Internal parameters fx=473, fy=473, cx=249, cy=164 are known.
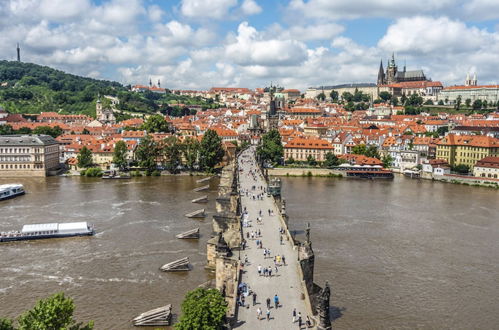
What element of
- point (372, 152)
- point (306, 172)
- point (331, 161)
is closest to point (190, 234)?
point (306, 172)

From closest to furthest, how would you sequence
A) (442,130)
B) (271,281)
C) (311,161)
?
(271,281) → (311,161) → (442,130)

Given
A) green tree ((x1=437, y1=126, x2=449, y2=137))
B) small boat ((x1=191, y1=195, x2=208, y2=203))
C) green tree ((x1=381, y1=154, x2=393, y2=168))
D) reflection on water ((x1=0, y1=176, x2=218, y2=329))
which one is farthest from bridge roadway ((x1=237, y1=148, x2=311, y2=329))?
green tree ((x1=437, y1=126, x2=449, y2=137))

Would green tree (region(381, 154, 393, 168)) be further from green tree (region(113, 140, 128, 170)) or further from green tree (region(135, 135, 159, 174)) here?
green tree (region(113, 140, 128, 170))

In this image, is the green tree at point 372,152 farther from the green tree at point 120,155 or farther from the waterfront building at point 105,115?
the waterfront building at point 105,115

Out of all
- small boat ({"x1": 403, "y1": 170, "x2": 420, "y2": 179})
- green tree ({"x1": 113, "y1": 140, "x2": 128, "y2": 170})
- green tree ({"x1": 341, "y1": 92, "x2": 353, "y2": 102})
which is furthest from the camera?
green tree ({"x1": 341, "y1": 92, "x2": 353, "y2": 102})

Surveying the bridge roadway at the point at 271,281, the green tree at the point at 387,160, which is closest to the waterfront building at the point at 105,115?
the green tree at the point at 387,160

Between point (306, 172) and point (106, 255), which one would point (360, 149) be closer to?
point (306, 172)

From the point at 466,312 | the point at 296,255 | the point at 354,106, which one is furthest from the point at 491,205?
the point at 354,106

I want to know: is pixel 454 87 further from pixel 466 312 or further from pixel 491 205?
pixel 466 312
